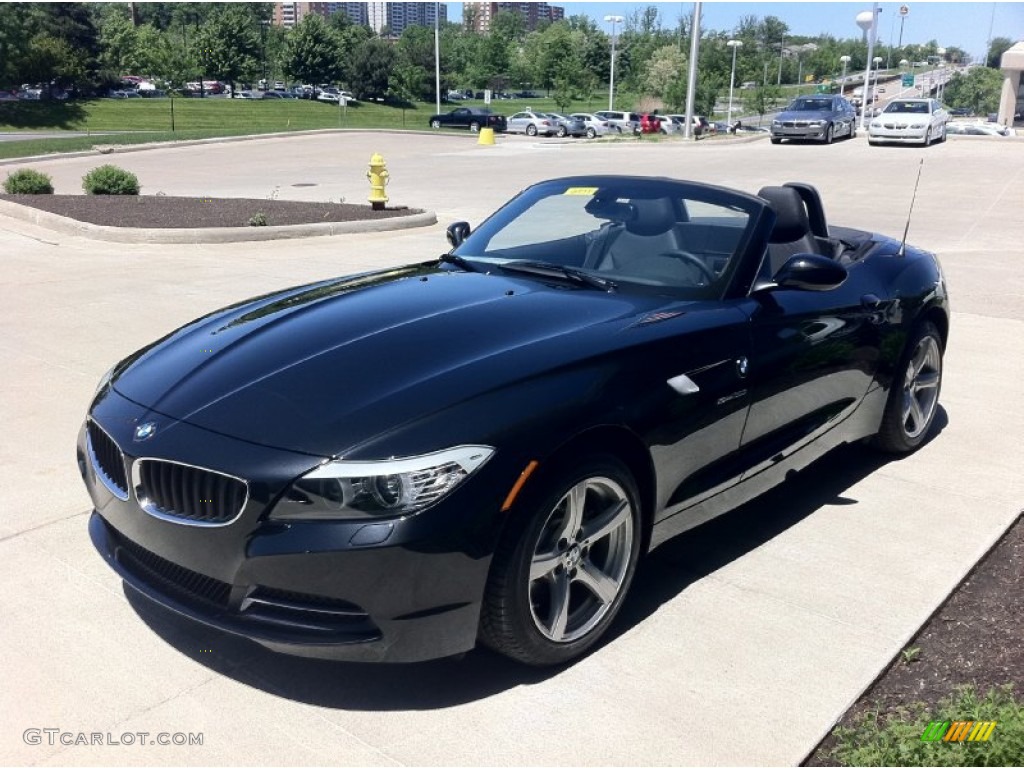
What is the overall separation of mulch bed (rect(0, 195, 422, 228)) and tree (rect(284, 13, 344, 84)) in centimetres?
6978

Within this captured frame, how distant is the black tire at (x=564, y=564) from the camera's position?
9.68 ft

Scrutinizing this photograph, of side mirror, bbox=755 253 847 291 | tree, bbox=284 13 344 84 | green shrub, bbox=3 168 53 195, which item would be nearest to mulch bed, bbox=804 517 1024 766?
side mirror, bbox=755 253 847 291

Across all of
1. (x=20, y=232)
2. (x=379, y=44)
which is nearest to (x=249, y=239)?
(x=20, y=232)

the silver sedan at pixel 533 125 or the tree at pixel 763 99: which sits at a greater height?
the tree at pixel 763 99

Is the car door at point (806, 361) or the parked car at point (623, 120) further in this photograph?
the parked car at point (623, 120)

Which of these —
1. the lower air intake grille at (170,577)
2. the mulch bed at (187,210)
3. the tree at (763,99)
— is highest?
the tree at (763,99)

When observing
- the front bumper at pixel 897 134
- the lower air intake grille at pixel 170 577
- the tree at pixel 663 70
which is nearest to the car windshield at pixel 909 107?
the front bumper at pixel 897 134

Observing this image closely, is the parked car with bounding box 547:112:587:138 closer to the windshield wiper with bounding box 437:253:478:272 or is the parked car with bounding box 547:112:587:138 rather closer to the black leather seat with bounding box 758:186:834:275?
the black leather seat with bounding box 758:186:834:275

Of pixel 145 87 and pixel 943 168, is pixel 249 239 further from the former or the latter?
pixel 145 87

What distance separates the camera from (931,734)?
2852mm

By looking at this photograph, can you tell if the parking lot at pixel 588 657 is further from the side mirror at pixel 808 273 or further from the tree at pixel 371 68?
the tree at pixel 371 68

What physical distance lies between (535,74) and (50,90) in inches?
1810

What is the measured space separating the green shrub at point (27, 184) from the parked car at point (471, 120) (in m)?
36.6

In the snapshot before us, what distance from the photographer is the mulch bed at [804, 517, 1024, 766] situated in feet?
10.4
